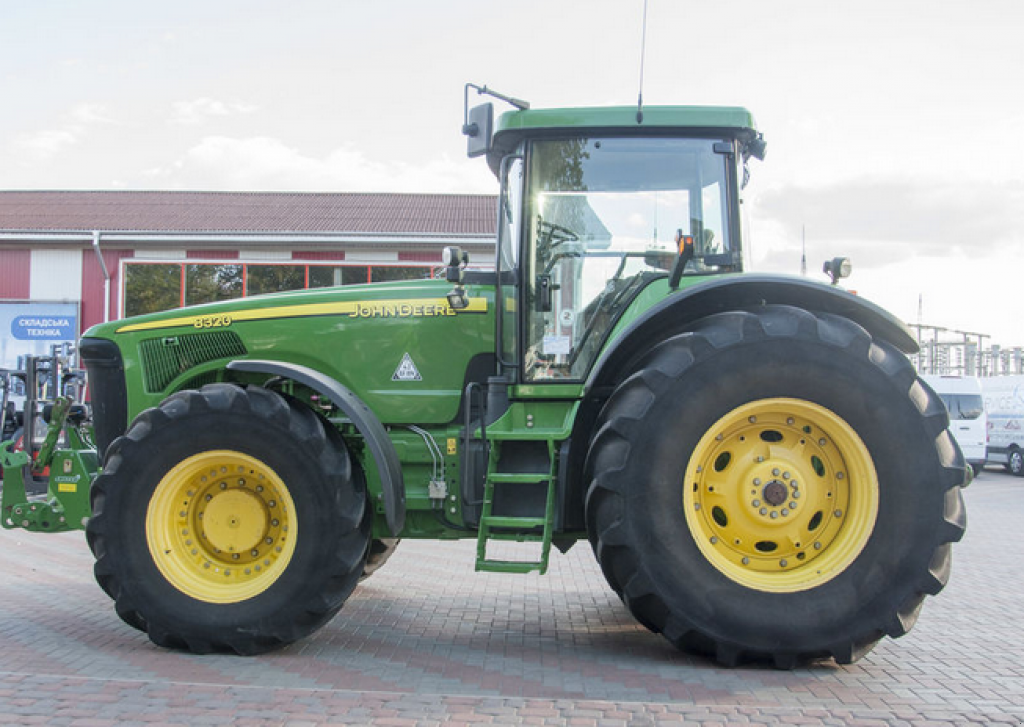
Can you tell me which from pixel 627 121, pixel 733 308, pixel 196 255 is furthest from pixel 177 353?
pixel 196 255

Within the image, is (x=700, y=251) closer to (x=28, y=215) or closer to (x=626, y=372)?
(x=626, y=372)

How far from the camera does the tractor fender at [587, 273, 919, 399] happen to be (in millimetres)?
4676

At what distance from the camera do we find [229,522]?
5.09 metres

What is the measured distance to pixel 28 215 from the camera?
22.8m

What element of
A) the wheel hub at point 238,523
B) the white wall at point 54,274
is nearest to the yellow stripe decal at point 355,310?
the wheel hub at point 238,523

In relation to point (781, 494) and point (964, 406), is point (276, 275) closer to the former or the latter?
point (964, 406)

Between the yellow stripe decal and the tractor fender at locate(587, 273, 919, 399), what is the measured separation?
1.02 m

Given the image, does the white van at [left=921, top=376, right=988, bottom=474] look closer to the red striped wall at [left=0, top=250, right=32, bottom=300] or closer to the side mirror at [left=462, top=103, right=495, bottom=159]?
the side mirror at [left=462, top=103, right=495, bottom=159]

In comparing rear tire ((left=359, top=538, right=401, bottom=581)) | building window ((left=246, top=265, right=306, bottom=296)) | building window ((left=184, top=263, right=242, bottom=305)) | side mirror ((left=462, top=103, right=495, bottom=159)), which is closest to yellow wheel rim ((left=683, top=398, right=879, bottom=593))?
side mirror ((left=462, top=103, right=495, bottom=159))

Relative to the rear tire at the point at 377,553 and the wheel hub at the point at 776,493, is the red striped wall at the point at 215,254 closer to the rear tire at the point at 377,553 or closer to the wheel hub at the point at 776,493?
the rear tire at the point at 377,553

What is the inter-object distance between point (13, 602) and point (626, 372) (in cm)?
462

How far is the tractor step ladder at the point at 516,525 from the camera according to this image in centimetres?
477

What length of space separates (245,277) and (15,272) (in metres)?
5.51

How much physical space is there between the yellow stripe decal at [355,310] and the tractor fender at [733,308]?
1024mm
